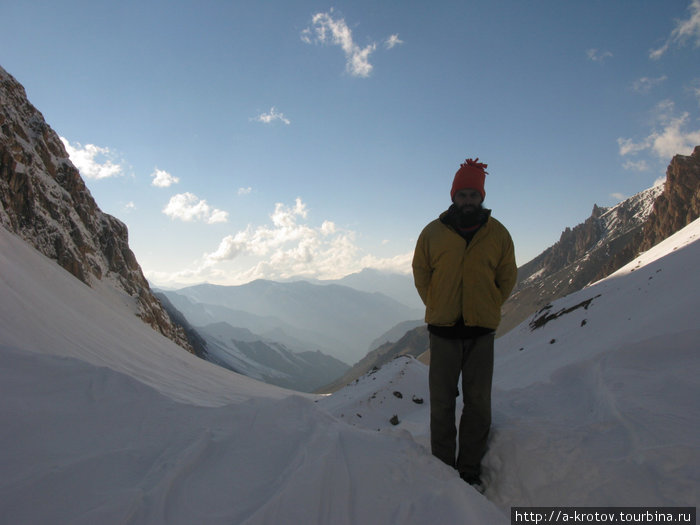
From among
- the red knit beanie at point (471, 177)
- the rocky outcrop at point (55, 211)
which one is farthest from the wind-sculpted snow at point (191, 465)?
the rocky outcrop at point (55, 211)

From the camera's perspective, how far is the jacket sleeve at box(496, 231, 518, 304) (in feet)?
12.2

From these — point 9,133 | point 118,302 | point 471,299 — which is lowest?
point 118,302

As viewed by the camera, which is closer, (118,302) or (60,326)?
(60,326)

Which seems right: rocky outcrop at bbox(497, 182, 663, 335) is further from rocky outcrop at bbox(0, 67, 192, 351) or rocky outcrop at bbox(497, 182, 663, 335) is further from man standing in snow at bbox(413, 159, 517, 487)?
man standing in snow at bbox(413, 159, 517, 487)

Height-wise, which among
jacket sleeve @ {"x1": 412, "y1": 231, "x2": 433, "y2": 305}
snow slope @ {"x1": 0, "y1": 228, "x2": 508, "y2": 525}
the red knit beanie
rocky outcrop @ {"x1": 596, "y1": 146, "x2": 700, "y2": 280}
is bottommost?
snow slope @ {"x1": 0, "y1": 228, "x2": 508, "y2": 525}

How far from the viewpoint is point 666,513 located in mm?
2465

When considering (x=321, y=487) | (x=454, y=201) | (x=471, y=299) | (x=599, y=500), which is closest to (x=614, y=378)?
(x=599, y=500)

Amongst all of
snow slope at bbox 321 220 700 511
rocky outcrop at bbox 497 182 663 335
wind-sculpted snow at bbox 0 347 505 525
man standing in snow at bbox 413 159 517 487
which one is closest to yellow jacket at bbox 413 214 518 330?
man standing in snow at bbox 413 159 517 487

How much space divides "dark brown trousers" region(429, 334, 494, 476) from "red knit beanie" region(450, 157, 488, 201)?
1572mm

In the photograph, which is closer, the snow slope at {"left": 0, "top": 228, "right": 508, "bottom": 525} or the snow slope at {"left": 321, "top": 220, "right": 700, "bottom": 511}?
the snow slope at {"left": 0, "top": 228, "right": 508, "bottom": 525}

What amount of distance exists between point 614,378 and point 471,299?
98.8 inches

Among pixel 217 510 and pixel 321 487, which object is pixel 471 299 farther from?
pixel 217 510

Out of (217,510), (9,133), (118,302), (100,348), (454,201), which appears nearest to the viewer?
(217,510)

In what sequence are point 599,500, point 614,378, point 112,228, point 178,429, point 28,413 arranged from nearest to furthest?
point 599,500
point 28,413
point 178,429
point 614,378
point 112,228
